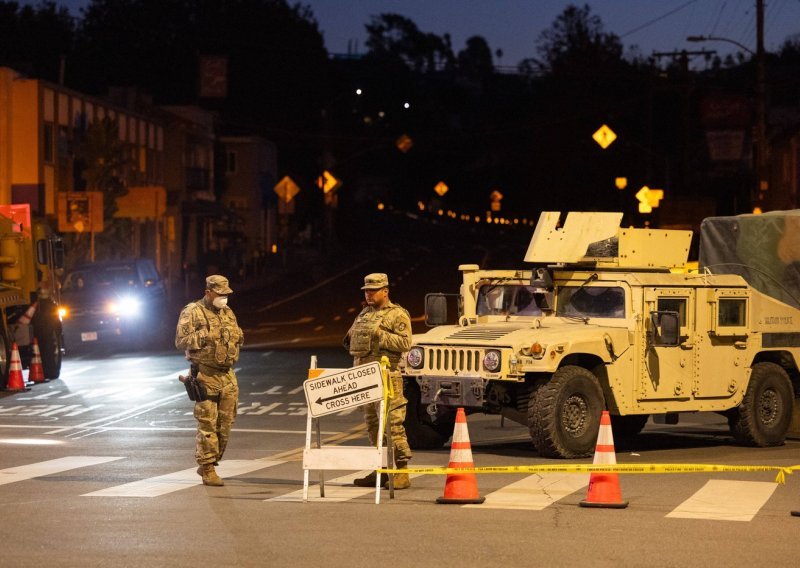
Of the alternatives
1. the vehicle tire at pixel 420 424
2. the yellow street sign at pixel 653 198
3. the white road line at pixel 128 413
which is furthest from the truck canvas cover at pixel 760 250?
the yellow street sign at pixel 653 198

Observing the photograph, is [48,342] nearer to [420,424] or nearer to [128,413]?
[128,413]

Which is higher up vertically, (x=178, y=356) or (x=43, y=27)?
(x=43, y=27)

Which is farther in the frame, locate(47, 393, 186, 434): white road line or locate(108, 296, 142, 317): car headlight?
locate(108, 296, 142, 317): car headlight

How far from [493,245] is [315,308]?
51255 millimetres

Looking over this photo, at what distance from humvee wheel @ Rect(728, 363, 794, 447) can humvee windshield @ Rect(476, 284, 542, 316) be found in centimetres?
262

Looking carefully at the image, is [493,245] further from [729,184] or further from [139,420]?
[139,420]

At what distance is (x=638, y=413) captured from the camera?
57.0ft

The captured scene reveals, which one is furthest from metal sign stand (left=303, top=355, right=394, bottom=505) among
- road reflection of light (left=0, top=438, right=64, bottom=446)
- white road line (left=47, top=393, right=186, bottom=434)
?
white road line (left=47, top=393, right=186, bottom=434)

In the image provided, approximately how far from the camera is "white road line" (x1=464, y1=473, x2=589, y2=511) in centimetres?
1283

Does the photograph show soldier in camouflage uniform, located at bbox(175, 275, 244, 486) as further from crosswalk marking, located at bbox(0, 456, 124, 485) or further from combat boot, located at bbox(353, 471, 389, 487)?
crosswalk marking, located at bbox(0, 456, 124, 485)

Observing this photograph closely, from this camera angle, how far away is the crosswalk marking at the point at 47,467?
48.8 feet

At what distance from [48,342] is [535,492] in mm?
16378

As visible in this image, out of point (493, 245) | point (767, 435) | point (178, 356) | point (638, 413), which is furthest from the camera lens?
point (493, 245)

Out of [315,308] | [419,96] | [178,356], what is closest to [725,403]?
[178,356]
